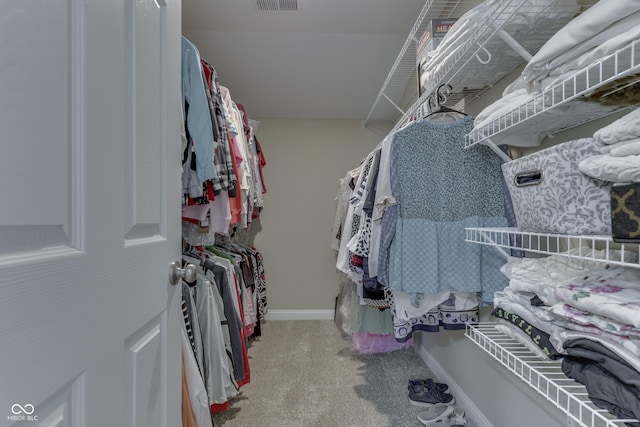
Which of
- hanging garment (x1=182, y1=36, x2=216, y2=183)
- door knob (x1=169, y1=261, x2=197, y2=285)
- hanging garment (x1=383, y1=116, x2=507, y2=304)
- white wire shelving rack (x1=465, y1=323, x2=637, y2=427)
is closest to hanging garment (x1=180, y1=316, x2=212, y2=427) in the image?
door knob (x1=169, y1=261, x2=197, y2=285)

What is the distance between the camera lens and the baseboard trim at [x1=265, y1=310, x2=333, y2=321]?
3512 millimetres

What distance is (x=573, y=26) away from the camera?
71cm

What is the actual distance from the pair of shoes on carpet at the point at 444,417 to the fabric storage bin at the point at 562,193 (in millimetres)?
1212

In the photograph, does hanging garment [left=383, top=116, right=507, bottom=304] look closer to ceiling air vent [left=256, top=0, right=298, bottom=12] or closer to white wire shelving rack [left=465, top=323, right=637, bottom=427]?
white wire shelving rack [left=465, top=323, right=637, bottom=427]

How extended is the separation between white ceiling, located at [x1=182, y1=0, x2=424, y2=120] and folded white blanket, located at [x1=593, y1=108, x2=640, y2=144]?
1.86 metres

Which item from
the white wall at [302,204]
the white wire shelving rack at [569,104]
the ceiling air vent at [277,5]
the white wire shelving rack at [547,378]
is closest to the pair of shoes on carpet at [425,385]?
the white wire shelving rack at [547,378]

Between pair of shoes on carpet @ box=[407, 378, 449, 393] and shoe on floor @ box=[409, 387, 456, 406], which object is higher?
pair of shoes on carpet @ box=[407, 378, 449, 393]

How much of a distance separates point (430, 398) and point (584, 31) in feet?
5.98

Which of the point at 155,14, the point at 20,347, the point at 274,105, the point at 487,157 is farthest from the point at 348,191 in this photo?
the point at 20,347

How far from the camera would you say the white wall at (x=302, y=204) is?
355 centimetres

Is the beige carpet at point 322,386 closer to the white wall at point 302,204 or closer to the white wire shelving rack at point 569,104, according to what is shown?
the white wall at point 302,204

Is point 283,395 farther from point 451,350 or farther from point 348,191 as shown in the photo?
point 348,191

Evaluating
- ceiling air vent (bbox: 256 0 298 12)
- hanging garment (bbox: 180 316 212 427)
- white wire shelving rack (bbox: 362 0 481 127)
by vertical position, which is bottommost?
hanging garment (bbox: 180 316 212 427)

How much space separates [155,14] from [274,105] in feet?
8.45
